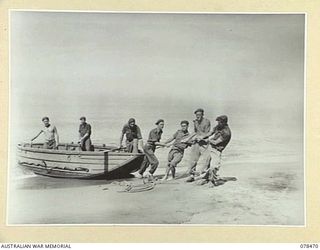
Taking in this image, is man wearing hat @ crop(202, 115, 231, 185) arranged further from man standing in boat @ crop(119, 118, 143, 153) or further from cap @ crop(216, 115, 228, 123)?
man standing in boat @ crop(119, 118, 143, 153)

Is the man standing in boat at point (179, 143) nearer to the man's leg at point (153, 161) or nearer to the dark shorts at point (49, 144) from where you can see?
the man's leg at point (153, 161)

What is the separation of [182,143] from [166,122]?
0.24 ft

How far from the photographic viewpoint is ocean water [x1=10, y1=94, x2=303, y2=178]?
4.06ft

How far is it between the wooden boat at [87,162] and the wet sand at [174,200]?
2 centimetres

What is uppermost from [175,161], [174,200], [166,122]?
[166,122]

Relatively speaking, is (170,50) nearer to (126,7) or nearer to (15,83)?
(126,7)

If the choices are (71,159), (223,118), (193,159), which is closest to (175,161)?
(193,159)

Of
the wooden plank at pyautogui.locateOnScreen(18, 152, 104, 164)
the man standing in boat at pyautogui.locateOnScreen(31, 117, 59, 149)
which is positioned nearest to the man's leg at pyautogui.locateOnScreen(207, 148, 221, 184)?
the wooden plank at pyautogui.locateOnScreen(18, 152, 104, 164)

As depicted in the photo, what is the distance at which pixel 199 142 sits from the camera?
1.27 meters

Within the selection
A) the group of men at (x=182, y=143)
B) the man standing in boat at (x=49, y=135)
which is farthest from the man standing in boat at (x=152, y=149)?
the man standing in boat at (x=49, y=135)

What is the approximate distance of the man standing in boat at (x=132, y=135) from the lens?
1246 mm

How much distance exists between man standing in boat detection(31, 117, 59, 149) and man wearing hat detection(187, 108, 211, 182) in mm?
375

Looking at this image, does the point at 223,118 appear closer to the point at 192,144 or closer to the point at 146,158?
the point at 192,144

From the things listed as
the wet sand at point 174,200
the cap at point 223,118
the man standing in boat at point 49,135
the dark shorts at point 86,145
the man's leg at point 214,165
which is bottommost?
the wet sand at point 174,200
